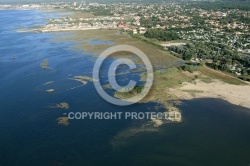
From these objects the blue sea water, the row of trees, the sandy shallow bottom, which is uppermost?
the row of trees

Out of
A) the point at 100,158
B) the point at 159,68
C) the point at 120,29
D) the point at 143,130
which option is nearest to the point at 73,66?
the point at 159,68

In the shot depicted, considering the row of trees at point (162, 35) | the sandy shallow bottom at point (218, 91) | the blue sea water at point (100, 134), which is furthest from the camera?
the row of trees at point (162, 35)

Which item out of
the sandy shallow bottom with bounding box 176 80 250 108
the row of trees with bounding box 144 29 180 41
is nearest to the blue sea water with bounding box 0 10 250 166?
the sandy shallow bottom with bounding box 176 80 250 108

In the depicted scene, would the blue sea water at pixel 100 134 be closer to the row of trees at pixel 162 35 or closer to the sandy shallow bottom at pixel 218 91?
the sandy shallow bottom at pixel 218 91

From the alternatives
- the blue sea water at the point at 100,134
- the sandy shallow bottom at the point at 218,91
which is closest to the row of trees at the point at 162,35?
the sandy shallow bottom at the point at 218,91

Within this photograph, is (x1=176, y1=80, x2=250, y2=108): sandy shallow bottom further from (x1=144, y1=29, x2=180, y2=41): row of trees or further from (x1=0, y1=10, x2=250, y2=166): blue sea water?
(x1=144, y1=29, x2=180, y2=41): row of trees

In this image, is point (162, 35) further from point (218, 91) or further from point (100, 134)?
point (100, 134)
